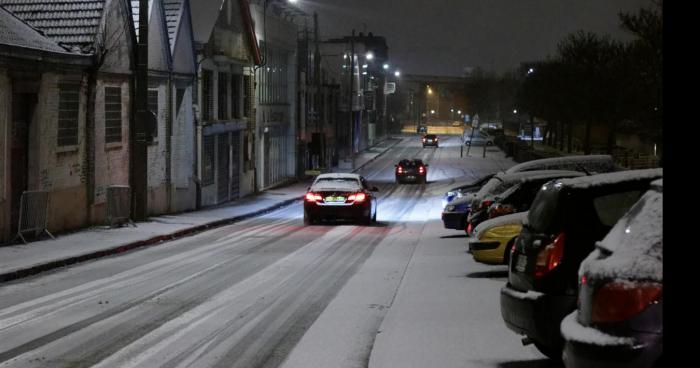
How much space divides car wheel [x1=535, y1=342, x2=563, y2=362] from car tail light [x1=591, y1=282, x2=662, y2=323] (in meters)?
1.94

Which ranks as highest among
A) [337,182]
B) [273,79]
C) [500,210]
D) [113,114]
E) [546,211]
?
[273,79]

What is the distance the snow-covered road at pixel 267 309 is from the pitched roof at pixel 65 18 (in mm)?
6891

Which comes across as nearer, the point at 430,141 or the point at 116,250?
the point at 116,250

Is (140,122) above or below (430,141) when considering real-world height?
above

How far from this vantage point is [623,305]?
616 cm

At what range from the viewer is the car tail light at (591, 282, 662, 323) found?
6.07 m

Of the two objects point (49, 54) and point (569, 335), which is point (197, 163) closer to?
point (49, 54)

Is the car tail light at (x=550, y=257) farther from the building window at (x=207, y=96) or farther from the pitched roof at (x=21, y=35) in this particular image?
the building window at (x=207, y=96)

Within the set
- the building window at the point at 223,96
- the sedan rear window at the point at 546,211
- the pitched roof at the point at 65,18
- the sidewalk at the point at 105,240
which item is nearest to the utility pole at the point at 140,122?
the sidewalk at the point at 105,240

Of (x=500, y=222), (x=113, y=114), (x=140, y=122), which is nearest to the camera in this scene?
(x=500, y=222)

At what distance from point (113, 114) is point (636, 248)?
24410 mm

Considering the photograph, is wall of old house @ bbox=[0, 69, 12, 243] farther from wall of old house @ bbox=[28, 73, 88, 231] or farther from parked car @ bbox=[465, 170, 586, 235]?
parked car @ bbox=[465, 170, 586, 235]

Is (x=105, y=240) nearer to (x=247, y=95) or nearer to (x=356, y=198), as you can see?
(x=356, y=198)

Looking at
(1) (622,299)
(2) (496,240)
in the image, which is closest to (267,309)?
(2) (496,240)
